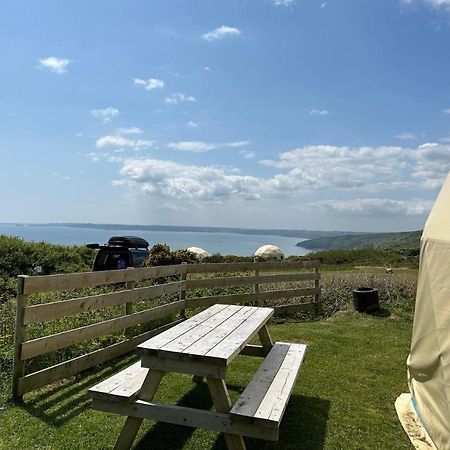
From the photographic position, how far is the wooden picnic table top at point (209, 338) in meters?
3.26

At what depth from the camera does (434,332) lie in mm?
4051

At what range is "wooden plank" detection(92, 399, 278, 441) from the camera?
3.16m

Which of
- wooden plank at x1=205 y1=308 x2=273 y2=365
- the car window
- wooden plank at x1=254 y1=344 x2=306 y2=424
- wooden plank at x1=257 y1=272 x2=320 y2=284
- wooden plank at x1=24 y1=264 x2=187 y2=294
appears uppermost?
wooden plank at x1=24 y1=264 x2=187 y2=294

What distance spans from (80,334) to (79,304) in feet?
1.22

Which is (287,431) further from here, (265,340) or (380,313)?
(380,313)

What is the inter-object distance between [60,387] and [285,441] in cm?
262

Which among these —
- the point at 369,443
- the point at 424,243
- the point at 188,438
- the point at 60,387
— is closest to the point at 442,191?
the point at 424,243

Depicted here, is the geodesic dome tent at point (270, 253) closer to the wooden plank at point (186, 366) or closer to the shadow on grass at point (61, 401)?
the shadow on grass at point (61, 401)

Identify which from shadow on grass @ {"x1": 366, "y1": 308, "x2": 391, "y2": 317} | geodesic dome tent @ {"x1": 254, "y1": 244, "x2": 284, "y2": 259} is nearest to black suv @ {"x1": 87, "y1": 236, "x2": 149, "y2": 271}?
shadow on grass @ {"x1": 366, "y1": 308, "x2": 391, "y2": 317}

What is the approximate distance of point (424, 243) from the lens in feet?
15.6

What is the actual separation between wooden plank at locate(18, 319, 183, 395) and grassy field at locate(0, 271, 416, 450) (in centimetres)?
12

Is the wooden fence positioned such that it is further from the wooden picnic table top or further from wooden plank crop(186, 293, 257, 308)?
the wooden picnic table top

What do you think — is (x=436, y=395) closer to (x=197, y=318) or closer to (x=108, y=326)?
(x=197, y=318)

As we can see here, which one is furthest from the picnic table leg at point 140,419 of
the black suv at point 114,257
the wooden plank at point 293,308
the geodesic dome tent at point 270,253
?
the geodesic dome tent at point 270,253
